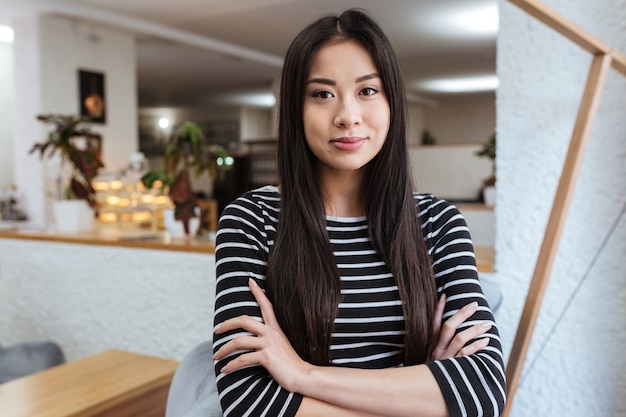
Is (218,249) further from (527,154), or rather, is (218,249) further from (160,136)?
(160,136)

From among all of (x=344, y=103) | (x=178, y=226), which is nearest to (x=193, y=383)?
(x=344, y=103)

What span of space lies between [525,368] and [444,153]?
4.85 meters

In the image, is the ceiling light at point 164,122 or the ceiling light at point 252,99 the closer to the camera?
the ceiling light at point 252,99

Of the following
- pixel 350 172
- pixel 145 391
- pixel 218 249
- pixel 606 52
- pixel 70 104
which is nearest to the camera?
pixel 218 249

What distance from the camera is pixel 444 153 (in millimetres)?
6652

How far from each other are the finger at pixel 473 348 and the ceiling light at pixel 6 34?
6.41m

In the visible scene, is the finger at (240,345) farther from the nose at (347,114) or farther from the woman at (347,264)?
the nose at (347,114)

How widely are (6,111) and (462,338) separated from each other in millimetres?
7007

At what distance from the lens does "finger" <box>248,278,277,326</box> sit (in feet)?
3.69

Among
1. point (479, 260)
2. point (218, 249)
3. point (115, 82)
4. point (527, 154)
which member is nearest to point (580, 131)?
point (527, 154)

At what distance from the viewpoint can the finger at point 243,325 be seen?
3.51ft

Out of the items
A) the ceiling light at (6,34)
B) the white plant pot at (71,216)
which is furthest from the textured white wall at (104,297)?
the ceiling light at (6,34)

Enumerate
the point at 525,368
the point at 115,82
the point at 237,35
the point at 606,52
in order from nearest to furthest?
the point at 606,52 → the point at 525,368 → the point at 115,82 → the point at 237,35

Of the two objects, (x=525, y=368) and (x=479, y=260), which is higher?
(x=479, y=260)
